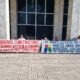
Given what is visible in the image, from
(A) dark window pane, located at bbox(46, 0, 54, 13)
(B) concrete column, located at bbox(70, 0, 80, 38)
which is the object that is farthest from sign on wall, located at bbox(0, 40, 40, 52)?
(A) dark window pane, located at bbox(46, 0, 54, 13)

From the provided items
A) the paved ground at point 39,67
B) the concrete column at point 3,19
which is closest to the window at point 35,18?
the concrete column at point 3,19

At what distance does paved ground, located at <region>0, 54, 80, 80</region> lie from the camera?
10.1 metres

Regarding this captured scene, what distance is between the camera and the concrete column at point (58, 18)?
74.1 ft

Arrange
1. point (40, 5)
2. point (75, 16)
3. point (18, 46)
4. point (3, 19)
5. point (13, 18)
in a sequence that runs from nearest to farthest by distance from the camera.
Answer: point (18, 46)
point (3, 19)
point (75, 16)
point (13, 18)
point (40, 5)

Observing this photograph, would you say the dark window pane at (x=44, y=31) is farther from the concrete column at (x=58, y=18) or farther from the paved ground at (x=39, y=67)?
the paved ground at (x=39, y=67)

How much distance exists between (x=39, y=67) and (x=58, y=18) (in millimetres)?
11886

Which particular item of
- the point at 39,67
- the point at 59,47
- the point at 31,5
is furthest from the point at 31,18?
the point at 39,67

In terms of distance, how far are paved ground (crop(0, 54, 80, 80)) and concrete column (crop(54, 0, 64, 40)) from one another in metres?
7.56

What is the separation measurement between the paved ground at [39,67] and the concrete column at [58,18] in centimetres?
756

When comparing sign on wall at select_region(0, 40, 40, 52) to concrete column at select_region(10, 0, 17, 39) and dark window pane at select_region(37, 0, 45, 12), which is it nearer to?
concrete column at select_region(10, 0, 17, 39)

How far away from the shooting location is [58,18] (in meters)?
22.7

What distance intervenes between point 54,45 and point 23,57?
313cm

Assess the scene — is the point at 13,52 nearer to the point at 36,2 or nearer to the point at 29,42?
the point at 29,42

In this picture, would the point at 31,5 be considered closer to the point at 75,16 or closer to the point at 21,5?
the point at 21,5
